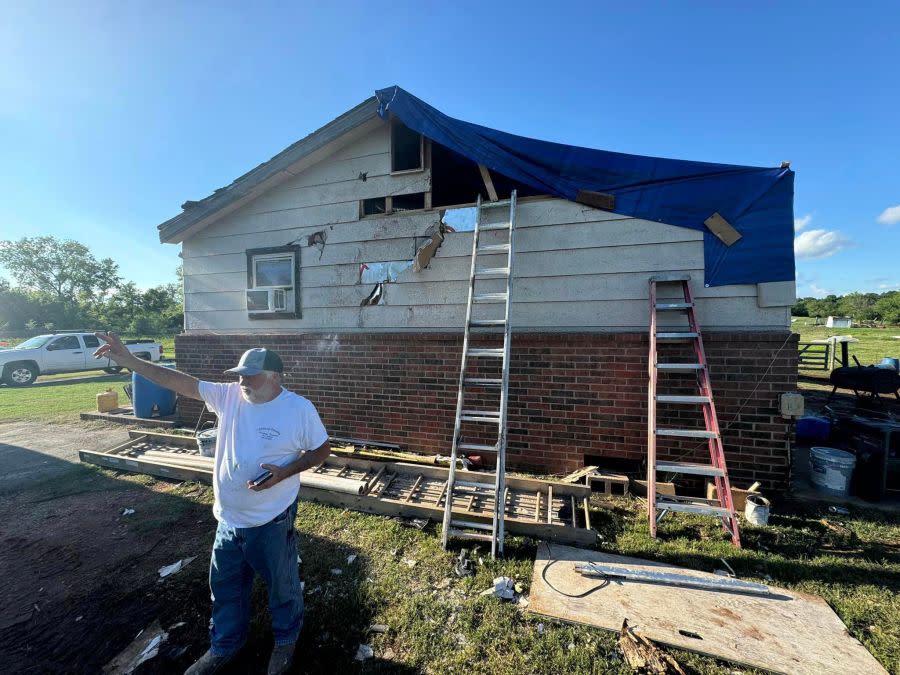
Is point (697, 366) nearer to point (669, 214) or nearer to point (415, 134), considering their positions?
point (669, 214)

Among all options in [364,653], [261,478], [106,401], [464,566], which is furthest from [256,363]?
[106,401]

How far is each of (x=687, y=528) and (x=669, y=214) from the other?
350cm

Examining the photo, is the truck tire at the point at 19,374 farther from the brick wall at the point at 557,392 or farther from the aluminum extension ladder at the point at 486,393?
the aluminum extension ladder at the point at 486,393

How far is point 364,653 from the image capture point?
7.88ft

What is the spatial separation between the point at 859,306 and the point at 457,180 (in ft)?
292

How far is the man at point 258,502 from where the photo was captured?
2.18 m

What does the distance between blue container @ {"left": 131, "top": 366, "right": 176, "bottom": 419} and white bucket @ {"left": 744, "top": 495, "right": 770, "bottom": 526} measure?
9681mm

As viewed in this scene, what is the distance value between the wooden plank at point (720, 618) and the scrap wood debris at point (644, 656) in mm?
82

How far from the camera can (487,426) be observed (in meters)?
5.24

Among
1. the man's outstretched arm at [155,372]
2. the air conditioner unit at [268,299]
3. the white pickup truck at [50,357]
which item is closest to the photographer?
the man's outstretched arm at [155,372]

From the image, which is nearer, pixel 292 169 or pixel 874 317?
pixel 292 169

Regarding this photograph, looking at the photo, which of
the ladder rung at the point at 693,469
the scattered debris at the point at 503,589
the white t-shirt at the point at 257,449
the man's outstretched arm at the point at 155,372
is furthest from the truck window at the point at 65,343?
the ladder rung at the point at 693,469

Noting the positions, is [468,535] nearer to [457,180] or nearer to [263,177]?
[457,180]

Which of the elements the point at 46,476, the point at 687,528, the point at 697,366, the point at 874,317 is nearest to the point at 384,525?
the point at 687,528
